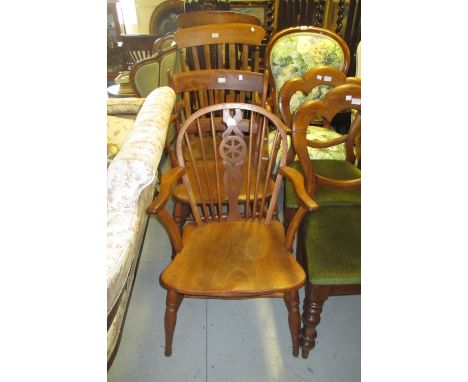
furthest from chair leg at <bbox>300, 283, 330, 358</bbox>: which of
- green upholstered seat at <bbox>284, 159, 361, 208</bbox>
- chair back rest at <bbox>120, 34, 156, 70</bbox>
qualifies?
chair back rest at <bbox>120, 34, 156, 70</bbox>

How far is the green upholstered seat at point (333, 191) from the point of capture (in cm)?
140

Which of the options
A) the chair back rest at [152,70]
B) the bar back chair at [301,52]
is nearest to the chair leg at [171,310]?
the bar back chair at [301,52]

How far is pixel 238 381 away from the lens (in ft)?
4.02

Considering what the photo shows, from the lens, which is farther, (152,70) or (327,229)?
(152,70)

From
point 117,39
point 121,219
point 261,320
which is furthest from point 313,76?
point 117,39

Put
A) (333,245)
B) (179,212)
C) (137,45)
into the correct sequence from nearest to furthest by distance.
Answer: (333,245)
(179,212)
(137,45)

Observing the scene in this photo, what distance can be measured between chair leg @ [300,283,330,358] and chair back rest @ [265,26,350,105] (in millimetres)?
1397

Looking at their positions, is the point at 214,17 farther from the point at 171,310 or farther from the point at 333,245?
the point at 171,310

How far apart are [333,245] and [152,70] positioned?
6.02 feet

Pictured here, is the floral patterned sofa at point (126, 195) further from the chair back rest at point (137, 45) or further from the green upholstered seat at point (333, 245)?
the chair back rest at point (137, 45)

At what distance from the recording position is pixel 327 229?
4.03 ft

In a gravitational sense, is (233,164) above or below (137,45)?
below

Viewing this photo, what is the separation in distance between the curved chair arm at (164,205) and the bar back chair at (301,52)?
114 cm

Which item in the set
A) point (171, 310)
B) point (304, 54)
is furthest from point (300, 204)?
point (304, 54)
